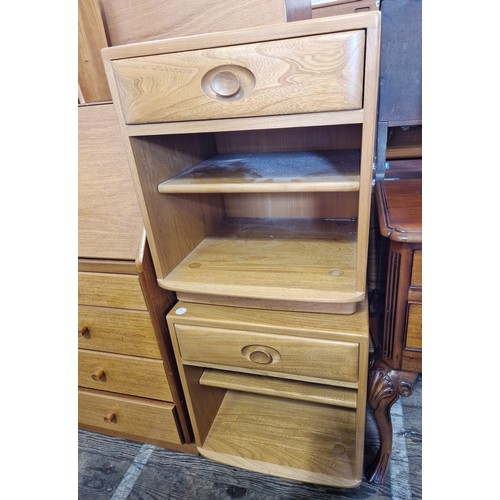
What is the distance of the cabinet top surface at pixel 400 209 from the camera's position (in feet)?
2.10

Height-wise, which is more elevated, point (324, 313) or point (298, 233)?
point (298, 233)

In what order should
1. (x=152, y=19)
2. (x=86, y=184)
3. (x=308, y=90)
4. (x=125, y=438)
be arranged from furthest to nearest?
(x=125, y=438)
(x=86, y=184)
(x=152, y=19)
(x=308, y=90)

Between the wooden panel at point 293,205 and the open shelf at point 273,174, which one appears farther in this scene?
the wooden panel at point 293,205

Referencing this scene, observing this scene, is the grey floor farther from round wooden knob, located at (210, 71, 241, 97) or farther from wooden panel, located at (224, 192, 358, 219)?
round wooden knob, located at (210, 71, 241, 97)

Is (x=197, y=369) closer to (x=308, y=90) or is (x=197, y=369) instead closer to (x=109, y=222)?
(x=109, y=222)

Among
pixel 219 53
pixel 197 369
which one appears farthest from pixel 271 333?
pixel 219 53

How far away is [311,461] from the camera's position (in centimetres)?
102

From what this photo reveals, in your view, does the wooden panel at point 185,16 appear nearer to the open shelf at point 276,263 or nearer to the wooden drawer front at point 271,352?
the open shelf at point 276,263

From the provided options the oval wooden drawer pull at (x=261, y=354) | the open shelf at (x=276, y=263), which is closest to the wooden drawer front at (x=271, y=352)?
the oval wooden drawer pull at (x=261, y=354)

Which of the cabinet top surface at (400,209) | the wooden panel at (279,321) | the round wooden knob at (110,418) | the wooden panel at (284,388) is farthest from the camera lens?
the round wooden knob at (110,418)

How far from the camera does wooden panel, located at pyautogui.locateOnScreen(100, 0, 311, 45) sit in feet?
2.38

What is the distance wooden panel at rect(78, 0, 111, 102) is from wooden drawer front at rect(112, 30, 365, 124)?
306 millimetres

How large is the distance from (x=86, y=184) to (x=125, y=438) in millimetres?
950

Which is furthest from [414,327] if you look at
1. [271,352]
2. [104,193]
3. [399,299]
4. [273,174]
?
[104,193]
